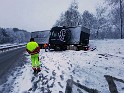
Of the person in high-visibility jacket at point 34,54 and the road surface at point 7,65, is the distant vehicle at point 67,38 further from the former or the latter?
the person in high-visibility jacket at point 34,54

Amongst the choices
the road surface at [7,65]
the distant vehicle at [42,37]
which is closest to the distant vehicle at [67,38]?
the road surface at [7,65]

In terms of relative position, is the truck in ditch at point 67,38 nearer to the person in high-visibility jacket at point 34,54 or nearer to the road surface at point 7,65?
the road surface at point 7,65

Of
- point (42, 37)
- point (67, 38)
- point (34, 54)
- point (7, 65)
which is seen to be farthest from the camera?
point (42, 37)

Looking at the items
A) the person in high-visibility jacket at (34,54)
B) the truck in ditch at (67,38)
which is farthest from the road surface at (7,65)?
the truck in ditch at (67,38)

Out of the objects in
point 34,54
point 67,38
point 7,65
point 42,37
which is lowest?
point 7,65

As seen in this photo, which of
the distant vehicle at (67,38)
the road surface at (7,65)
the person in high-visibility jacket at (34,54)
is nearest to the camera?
the road surface at (7,65)

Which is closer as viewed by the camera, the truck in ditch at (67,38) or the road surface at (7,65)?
the road surface at (7,65)

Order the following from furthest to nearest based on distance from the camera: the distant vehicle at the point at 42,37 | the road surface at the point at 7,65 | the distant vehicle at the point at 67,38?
1. the distant vehicle at the point at 42,37
2. the distant vehicle at the point at 67,38
3. the road surface at the point at 7,65

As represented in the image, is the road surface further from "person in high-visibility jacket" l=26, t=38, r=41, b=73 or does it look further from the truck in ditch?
the truck in ditch

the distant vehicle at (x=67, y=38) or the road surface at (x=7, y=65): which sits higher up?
the distant vehicle at (x=67, y=38)

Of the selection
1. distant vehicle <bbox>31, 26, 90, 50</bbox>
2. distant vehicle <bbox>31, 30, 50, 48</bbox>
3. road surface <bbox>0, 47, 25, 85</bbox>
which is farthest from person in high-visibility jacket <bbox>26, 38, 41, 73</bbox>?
distant vehicle <bbox>31, 30, 50, 48</bbox>

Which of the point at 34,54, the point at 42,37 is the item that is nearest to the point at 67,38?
the point at 42,37

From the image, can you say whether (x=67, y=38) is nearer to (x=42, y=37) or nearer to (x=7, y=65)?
(x=42, y=37)

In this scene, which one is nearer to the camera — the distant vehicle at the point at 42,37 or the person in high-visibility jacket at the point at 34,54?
the person in high-visibility jacket at the point at 34,54
